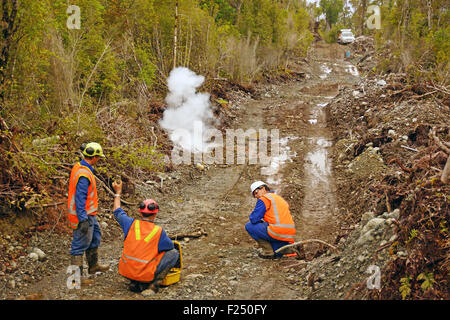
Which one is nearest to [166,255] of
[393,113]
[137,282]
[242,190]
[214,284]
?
[137,282]

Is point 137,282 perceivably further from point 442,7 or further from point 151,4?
point 442,7

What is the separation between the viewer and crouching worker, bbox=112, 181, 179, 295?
4.70m

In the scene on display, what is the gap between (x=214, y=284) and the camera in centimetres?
531

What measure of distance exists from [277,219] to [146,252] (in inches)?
A: 90.6

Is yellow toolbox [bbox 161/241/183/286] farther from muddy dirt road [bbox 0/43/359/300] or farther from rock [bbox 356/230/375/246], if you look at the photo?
rock [bbox 356/230/375/246]

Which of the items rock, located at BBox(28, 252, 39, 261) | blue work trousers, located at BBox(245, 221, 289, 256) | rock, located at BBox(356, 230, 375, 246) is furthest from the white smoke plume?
rock, located at BBox(356, 230, 375, 246)

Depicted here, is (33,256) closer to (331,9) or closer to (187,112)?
(187,112)

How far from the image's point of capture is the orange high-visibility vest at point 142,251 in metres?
4.70

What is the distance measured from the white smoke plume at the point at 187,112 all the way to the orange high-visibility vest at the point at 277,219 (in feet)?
19.0

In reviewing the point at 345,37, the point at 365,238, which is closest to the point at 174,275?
the point at 365,238

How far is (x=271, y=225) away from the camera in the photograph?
20.5 ft

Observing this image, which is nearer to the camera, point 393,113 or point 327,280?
point 327,280

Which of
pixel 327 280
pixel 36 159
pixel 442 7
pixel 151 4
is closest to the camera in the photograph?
pixel 327 280

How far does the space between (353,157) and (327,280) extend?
22.0 feet
